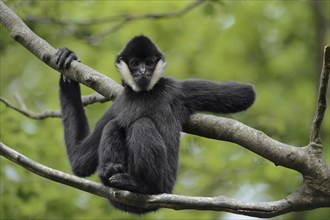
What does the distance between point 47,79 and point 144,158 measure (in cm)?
921

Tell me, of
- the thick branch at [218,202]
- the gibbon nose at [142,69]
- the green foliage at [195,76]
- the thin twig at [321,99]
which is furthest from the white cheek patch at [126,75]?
the green foliage at [195,76]

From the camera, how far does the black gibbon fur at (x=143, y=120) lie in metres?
6.09

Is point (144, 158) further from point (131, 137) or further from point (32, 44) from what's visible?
point (32, 44)

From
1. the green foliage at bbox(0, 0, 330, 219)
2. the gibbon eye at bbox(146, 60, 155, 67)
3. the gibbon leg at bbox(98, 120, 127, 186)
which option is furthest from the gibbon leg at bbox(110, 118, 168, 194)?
the green foliage at bbox(0, 0, 330, 219)

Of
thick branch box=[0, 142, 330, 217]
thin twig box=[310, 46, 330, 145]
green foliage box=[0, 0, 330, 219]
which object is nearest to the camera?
thin twig box=[310, 46, 330, 145]

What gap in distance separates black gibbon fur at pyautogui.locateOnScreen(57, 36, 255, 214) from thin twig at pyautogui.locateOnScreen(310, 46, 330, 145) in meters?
1.74

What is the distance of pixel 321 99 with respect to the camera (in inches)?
187

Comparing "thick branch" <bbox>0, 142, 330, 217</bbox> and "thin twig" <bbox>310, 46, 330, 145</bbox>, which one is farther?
"thick branch" <bbox>0, 142, 330, 217</bbox>

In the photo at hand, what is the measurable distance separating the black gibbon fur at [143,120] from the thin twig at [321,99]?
68.5 inches

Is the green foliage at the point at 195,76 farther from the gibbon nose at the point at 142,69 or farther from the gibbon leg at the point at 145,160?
the gibbon leg at the point at 145,160

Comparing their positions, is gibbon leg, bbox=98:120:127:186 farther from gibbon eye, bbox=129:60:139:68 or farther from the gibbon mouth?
gibbon eye, bbox=129:60:139:68

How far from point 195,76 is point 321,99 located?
10.2 meters

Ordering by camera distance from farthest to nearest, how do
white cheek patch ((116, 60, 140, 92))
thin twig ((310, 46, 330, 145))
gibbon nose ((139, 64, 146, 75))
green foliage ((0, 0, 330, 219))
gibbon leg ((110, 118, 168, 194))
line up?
green foliage ((0, 0, 330, 219)), white cheek patch ((116, 60, 140, 92)), gibbon nose ((139, 64, 146, 75)), gibbon leg ((110, 118, 168, 194)), thin twig ((310, 46, 330, 145))

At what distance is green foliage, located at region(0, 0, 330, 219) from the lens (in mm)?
9641
